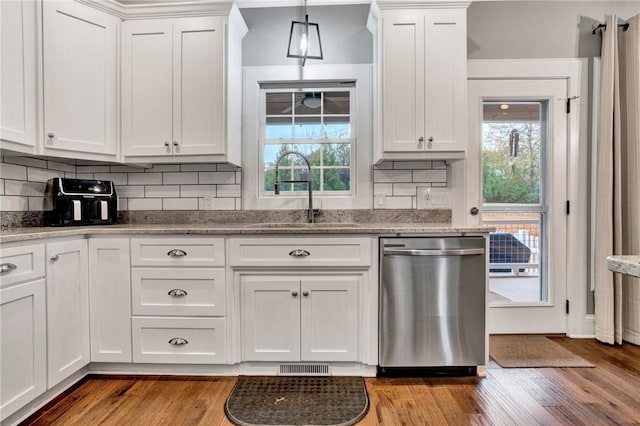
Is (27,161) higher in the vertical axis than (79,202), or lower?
higher

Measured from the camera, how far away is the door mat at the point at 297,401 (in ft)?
5.32

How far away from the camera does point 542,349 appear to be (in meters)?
2.39

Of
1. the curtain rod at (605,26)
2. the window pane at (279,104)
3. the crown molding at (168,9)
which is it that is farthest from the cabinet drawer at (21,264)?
the curtain rod at (605,26)

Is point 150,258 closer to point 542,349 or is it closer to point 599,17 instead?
point 542,349

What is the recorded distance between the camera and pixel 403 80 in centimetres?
224

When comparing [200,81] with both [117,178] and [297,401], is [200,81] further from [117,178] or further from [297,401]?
[297,401]

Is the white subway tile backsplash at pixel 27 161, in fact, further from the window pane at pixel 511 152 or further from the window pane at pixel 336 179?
the window pane at pixel 511 152

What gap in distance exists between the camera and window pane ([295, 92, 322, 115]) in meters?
2.68

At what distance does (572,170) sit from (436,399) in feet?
6.77

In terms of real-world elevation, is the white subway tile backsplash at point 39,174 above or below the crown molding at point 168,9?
below

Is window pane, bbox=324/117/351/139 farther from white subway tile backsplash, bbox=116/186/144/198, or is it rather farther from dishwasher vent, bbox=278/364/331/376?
dishwasher vent, bbox=278/364/331/376

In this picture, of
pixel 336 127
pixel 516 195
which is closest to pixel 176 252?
pixel 336 127

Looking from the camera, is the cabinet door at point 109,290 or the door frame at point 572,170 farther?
the door frame at point 572,170

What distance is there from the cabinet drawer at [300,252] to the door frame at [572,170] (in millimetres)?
1089
